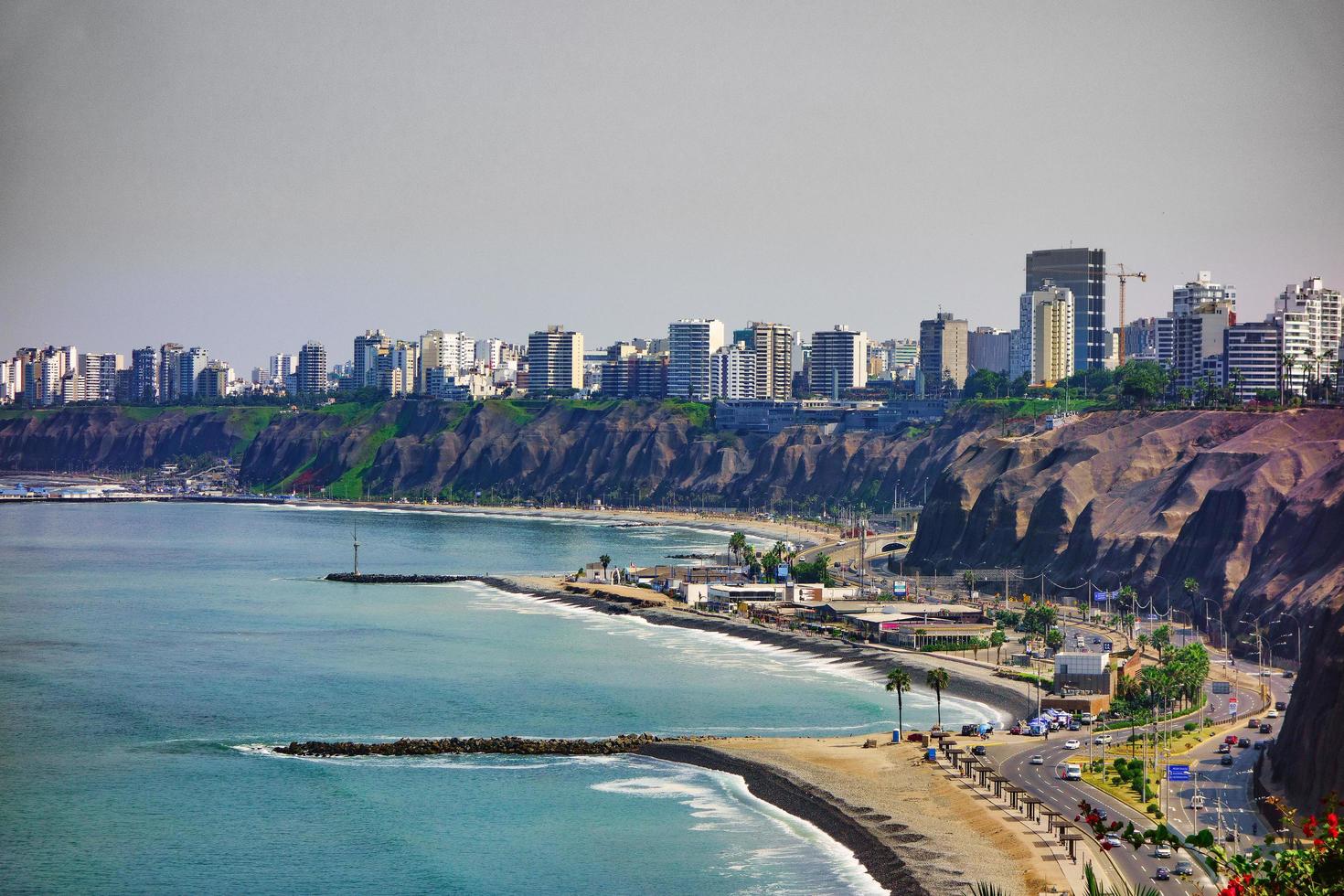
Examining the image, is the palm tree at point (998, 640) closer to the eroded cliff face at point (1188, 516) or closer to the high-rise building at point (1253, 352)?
the eroded cliff face at point (1188, 516)

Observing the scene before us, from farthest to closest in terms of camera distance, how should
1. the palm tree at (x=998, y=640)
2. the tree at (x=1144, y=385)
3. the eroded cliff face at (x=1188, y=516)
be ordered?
the tree at (x=1144, y=385) → the palm tree at (x=998, y=640) → the eroded cliff face at (x=1188, y=516)

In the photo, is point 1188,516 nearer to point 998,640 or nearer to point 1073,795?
point 998,640

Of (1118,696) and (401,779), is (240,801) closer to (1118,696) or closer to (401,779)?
(401,779)

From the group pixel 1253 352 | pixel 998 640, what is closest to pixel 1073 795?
pixel 998 640

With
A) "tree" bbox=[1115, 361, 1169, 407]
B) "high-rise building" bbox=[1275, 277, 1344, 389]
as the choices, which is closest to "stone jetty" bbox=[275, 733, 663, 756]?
"tree" bbox=[1115, 361, 1169, 407]

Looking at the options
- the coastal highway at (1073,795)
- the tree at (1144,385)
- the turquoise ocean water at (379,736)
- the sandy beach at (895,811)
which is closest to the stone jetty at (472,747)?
the turquoise ocean water at (379,736)

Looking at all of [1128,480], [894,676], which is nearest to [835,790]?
[894,676]

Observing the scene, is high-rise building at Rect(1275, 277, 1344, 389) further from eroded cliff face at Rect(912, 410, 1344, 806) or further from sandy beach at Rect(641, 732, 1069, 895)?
sandy beach at Rect(641, 732, 1069, 895)
